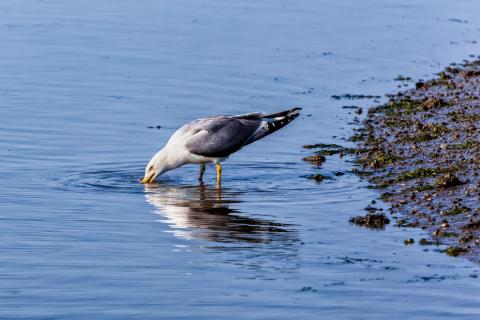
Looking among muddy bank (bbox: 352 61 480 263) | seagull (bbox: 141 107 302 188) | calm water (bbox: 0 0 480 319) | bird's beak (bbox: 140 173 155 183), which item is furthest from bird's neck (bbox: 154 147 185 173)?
muddy bank (bbox: 352 61 480 263)

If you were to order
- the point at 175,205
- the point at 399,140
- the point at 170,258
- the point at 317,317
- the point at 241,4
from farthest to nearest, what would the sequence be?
the point at 241,4 → the point at 399,140 → the point at 175,205 → the point at 170,258 → the point at 317,317

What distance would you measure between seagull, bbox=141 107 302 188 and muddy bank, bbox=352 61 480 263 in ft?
4.56

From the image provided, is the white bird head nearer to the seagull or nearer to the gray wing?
the seagull

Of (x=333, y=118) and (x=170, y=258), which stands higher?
(x=333, y=118)

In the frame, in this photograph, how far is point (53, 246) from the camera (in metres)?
11.5

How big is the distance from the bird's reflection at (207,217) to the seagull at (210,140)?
1.04 feet

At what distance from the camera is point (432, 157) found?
1491cm

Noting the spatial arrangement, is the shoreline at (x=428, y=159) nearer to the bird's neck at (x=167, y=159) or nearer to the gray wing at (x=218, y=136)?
the gray wing at (x=218, y=136)

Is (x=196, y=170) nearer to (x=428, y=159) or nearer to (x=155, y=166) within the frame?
(x=155, y=166)

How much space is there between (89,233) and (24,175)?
9.69 ft

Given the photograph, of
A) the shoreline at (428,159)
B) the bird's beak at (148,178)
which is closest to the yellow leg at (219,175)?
the bird's beak at (148,178)

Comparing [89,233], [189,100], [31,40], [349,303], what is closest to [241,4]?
[31,40]

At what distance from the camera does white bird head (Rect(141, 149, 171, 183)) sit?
49.1ft

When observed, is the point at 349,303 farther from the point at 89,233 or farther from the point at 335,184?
the point at 335,184
